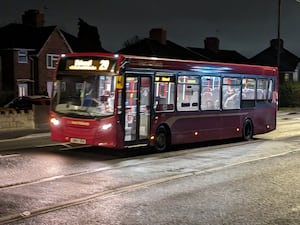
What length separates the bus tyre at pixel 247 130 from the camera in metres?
19.4

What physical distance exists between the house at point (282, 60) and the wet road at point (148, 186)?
213 ft

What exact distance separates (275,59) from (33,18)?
130ft

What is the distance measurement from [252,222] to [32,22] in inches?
2028

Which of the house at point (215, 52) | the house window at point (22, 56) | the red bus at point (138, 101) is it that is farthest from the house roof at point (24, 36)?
the red bus at point (138, 101)

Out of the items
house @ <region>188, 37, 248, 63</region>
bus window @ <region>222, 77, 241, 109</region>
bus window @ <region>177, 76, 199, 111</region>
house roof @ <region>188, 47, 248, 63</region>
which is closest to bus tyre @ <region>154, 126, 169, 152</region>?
bus window @ <region>177, 76, 199, 111</region>

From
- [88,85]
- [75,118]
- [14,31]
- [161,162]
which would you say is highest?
[14,31]

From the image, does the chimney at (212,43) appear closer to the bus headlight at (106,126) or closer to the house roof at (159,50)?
the house roof at (159,50)

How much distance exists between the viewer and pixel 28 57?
51188 millimetres

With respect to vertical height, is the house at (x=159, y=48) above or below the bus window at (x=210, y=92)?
above

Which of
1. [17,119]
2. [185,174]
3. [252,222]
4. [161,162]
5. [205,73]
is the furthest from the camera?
[17,119]

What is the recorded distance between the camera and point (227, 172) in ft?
39.5

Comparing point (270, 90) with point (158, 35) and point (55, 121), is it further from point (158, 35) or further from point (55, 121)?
point (158, 35)


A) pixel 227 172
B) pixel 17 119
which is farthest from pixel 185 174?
pixel 17 119

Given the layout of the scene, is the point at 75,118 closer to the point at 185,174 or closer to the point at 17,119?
the point at 185,174
